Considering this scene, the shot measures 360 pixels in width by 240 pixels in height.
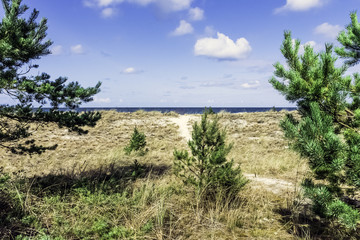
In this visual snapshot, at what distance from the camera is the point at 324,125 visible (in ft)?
8.18

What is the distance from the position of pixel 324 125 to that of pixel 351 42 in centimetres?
182

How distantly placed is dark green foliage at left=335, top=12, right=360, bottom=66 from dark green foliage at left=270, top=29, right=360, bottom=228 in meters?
0.37

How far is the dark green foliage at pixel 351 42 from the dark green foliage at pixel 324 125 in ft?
1.22

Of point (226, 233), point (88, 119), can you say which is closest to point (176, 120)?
point (88, 119)

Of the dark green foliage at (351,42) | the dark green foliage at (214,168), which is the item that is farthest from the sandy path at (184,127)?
the dark green foliage at (351,42)

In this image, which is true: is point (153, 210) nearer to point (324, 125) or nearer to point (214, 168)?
point (214, 168)

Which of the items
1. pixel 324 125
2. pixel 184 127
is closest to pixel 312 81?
pixel 324 125

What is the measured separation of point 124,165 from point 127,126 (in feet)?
42.8

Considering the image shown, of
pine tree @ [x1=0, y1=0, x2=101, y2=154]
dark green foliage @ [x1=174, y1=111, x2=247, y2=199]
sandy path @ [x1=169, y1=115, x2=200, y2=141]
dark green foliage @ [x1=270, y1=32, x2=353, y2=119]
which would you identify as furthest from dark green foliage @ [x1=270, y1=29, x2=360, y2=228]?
sandy path @ [x1=169, y1=115, x2=200, y2=141]

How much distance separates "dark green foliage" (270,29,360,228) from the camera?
7.93 ft

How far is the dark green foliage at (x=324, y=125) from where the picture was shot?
2416 mm

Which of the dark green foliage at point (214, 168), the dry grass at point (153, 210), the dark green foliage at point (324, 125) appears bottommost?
the dry grass at point (153, 210)

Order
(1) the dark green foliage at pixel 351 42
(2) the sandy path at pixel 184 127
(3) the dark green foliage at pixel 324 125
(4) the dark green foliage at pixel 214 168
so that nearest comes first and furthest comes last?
1. (3) the dark green foliage at pixel 324 125
2. (1) the dark green foliage at pixel 351 42
3. (4) the dark green foliage at pixel 214 168
4. (2) the sandy path at pixel 184 127

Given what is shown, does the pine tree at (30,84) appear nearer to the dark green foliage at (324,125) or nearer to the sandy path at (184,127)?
the dark green foliage at (324,125)
